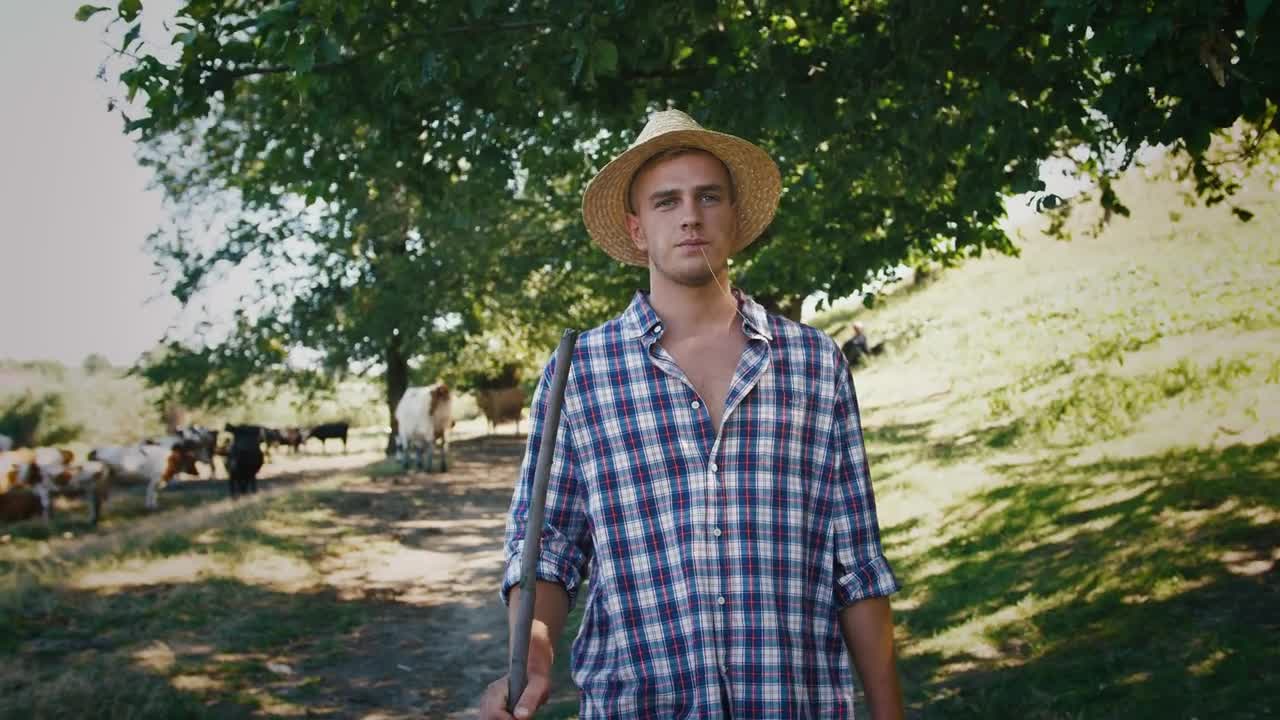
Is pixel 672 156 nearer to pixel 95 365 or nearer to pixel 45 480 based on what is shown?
pixel 45 480

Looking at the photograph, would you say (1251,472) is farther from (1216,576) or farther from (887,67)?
(887,67)

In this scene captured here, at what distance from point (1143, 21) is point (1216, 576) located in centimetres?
438

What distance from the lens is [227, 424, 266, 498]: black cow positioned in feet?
66.2

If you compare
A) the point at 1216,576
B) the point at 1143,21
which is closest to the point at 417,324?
the point at 1216,576

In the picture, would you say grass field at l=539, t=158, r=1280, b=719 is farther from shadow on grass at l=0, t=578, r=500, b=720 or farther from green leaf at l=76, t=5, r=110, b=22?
green leaf at l=76, t=5, r=110, b=22

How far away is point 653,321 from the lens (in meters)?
2.55

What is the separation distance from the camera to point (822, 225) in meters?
10.0

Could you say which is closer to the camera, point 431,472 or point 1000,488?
point 1000,488

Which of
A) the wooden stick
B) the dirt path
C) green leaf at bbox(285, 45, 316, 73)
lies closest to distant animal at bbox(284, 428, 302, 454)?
the dirt path

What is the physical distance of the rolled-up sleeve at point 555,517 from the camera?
2406mm

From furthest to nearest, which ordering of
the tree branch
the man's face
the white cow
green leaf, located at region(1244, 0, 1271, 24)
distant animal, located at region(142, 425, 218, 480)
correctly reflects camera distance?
1. distant animal, located at region(142, 425, 218, 480)
2. the white cow
3. the tree branch
4. green leaf, located at region(1244, 0, 1271, 24)
5. the man's face

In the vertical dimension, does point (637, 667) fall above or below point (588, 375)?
below

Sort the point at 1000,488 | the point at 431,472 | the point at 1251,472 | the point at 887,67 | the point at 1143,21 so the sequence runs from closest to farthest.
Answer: the point at 1143,21 < the point at 887,67 < the point at 1251,472 < the point at 1000,488 < the point at 431,472

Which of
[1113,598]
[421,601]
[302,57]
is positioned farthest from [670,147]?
[421,601]
